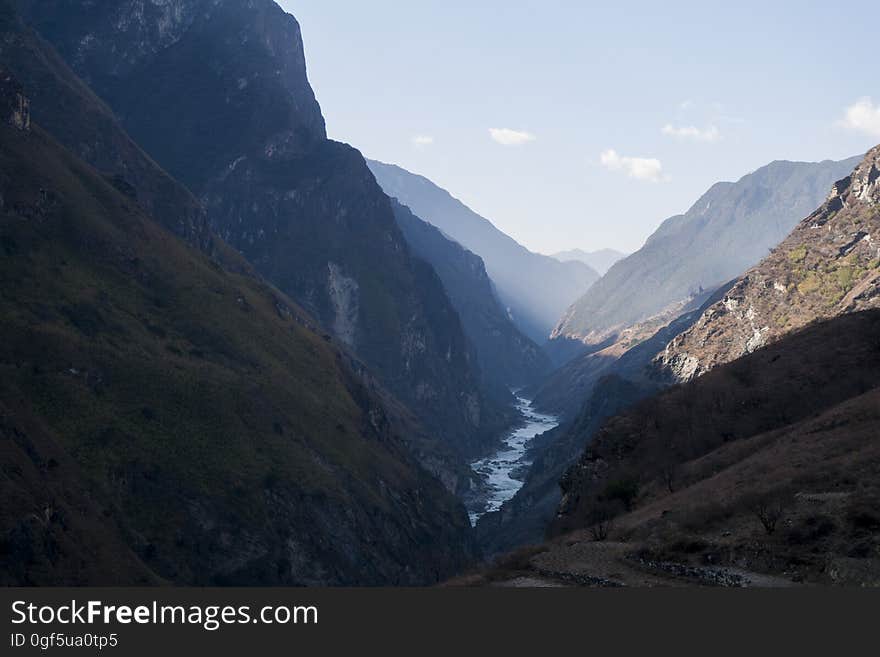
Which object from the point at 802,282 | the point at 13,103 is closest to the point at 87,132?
the point at 13,103

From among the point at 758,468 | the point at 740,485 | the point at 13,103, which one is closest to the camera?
the point at 740,485

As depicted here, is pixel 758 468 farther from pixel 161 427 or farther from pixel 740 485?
pixel 161 427

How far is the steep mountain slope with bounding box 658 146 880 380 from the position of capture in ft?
491

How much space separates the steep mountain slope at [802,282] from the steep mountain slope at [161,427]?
61449mm

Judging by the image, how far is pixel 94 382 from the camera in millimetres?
97688

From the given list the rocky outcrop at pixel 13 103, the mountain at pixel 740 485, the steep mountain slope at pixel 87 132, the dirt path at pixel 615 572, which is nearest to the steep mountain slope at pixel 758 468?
the mountain at pixel 740 485

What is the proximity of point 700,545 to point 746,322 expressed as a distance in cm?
14055

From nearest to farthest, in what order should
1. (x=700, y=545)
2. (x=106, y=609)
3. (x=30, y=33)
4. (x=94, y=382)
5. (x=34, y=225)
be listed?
(x=106, y=609)
(x=700, y=545)
(x=94, y=382)
(x=34, y=225)
(x=30, y=33)

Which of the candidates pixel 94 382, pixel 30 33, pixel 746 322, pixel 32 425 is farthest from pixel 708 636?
pixel 30 33

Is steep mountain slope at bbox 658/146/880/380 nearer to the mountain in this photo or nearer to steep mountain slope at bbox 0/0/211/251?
the mountain

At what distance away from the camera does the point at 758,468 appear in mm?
47594

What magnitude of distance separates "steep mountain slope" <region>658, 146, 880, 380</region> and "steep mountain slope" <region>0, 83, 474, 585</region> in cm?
6145

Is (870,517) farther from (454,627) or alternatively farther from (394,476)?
(394,476)

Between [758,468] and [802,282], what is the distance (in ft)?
413
